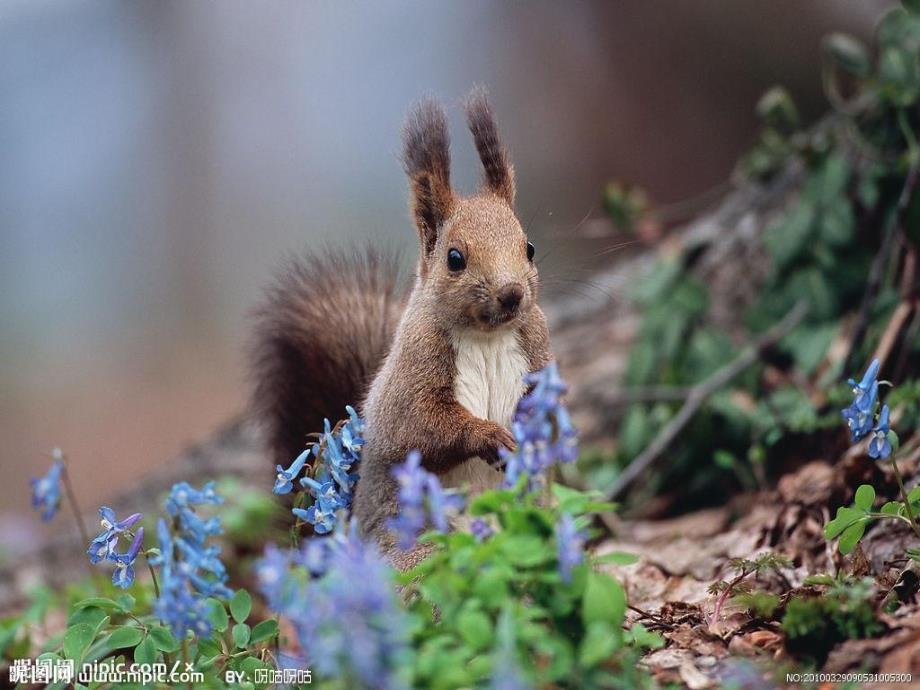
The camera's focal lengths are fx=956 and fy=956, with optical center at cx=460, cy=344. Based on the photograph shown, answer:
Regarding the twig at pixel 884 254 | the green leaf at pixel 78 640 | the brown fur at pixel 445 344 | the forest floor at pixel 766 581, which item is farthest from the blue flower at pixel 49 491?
the twig at pixel 884 254

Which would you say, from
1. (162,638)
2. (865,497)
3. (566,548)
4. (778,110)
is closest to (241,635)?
(162,638)

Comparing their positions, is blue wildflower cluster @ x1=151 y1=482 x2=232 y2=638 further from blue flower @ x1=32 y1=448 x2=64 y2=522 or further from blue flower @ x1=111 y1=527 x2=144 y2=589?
blue flower @ x1=32 y1=448 x2=64 y2=522

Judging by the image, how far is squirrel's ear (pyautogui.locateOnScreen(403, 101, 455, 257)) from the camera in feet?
8.30

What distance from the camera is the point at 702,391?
12.4 feet

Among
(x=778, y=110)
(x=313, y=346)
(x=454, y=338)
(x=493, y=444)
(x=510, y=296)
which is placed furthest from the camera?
(x=778, y=110)

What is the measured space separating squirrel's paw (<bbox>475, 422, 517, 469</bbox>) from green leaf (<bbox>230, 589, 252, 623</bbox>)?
2.07 ft

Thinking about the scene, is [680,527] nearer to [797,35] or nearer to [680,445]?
[680,445]

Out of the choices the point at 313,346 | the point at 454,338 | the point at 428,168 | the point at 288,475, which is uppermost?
the point at 428,168

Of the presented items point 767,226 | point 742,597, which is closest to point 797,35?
point 767,226

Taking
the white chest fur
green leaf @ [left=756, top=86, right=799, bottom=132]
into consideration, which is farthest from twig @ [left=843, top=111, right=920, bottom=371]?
the white chest fur

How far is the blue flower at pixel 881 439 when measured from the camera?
203cm

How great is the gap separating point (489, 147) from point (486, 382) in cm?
68

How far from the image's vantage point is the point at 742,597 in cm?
220

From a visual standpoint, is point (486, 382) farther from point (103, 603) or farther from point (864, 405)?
point (103, 603)
